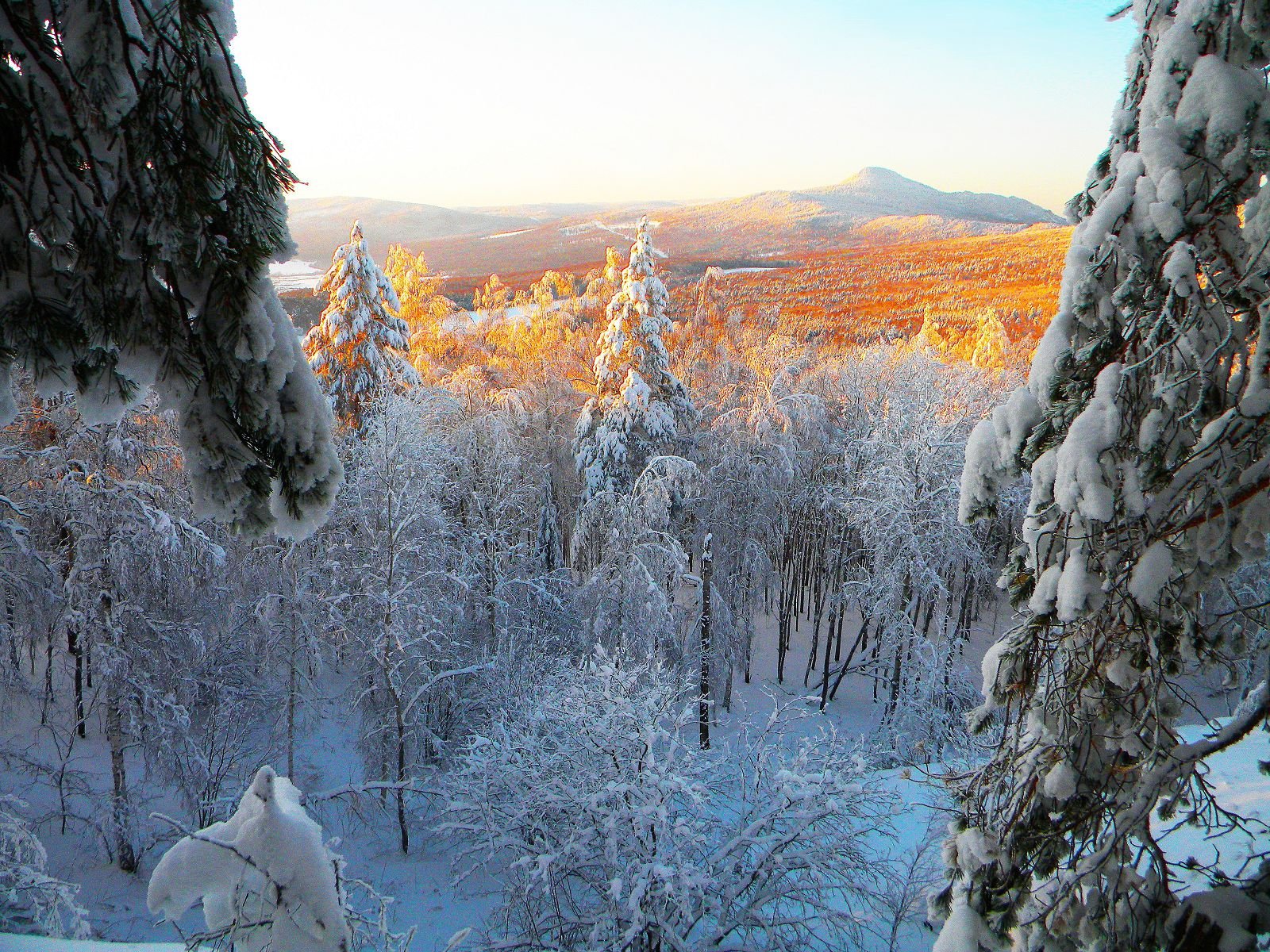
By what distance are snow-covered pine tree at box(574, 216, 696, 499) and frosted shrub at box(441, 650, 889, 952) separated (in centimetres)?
778

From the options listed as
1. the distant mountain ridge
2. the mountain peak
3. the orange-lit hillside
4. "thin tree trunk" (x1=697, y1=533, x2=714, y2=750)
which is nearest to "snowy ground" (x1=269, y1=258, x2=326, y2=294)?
the distant mountain ridge

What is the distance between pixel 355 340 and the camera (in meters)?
17.8

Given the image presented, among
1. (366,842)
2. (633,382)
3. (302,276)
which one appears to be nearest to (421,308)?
(302,276)

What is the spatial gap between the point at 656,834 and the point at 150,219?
7592 mm

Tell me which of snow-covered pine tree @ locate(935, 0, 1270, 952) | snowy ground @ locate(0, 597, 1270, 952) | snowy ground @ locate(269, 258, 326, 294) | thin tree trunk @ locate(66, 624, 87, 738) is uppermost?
snowy ground @ locate(269, 258, 326, 294)

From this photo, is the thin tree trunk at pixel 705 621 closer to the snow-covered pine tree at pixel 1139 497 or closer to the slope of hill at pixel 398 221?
the snow-covered pine tree at pixel 1139 497

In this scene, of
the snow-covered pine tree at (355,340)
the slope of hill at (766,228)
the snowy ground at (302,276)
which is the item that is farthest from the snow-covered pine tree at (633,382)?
the slope of hill at (766,228)

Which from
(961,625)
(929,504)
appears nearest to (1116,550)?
(929,504)

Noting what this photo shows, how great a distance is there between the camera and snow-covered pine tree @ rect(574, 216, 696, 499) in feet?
54.8

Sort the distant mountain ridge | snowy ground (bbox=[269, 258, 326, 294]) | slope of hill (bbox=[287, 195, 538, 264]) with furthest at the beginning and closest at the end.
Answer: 1. the distant mountain ridge
2. slope of hill (bbox=[287, 195, 538, 264])
3. snowy ground (bbox=[269, 258, 326, 294])

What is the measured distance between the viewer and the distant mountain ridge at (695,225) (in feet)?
133

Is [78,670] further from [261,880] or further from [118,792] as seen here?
[261,880]

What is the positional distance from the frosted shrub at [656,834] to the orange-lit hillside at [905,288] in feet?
75.9

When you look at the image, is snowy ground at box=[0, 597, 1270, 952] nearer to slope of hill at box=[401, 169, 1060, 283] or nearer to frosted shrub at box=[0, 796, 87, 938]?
frosted shrub at box=[0, 796, 87, 938]
